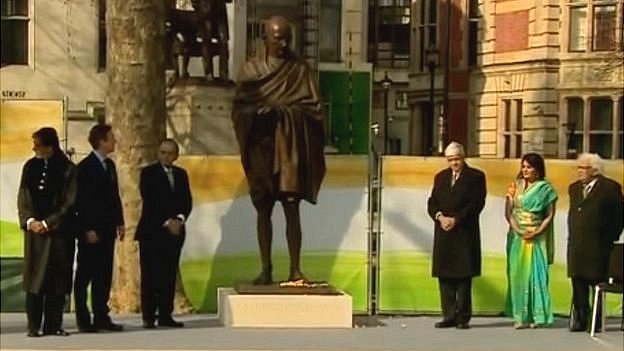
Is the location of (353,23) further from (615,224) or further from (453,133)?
(615,224)

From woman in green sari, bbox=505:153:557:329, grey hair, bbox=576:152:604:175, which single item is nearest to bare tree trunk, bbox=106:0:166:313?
woman in green sari, bbox=505:153:557:329

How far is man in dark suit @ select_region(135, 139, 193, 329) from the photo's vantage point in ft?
42.4

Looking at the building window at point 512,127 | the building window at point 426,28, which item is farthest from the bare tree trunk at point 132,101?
the building window at point 512,127

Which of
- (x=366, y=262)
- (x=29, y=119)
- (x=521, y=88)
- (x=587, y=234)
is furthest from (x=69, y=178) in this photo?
(x=521, y=88)

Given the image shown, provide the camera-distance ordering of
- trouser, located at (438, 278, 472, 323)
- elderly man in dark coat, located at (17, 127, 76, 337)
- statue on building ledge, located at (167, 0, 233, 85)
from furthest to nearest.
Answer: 1. statue on building ledge, located at (167, 0, 233, 85)
2. trouser, located at (438, 278, 472, 323)
3. elderly man in dark coat, located at (17, 127, 76, 337)

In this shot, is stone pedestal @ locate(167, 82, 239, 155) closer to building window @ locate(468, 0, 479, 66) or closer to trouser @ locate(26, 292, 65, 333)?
building window @ locate(468, 0, 479, 66)

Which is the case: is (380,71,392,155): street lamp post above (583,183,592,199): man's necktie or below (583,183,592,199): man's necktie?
above

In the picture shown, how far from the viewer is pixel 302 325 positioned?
13.1 metres

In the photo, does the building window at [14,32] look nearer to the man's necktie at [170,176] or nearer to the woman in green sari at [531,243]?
the man's necktie at [170,176]

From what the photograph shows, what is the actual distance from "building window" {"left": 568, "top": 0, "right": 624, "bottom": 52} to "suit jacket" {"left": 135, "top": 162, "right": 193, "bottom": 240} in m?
5.46

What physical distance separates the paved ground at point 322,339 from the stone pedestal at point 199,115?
2584 millimetres

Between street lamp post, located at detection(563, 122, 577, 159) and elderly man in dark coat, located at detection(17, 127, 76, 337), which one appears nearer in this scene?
elderly man in dark coat, located at detection(17, 127, 76, 337)

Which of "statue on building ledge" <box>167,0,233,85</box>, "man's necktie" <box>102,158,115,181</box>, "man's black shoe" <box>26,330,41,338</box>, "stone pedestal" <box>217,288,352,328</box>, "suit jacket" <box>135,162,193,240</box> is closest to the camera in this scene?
"man's black shoe" <box>26,330,41,338</box>

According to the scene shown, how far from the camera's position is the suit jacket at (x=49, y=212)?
12.1 meters
